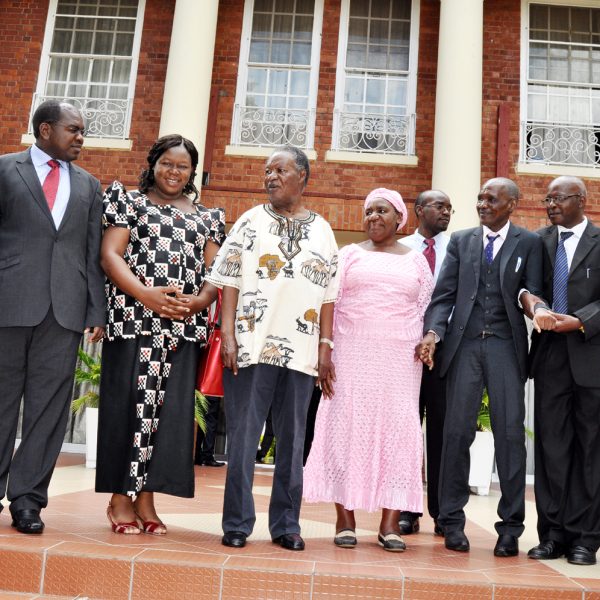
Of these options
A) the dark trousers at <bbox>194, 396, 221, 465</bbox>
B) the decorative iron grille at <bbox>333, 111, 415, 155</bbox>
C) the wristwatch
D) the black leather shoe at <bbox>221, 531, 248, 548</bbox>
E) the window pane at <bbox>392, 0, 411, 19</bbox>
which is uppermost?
the window pane at <bbox>392, 0, 411, 19</bbox>

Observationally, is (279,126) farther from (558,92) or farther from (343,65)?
(558,92)

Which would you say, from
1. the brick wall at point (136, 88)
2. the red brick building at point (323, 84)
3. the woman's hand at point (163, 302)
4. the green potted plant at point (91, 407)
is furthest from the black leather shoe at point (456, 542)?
the brick wall at point (136, 88)

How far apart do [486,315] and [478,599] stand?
1.38 metres

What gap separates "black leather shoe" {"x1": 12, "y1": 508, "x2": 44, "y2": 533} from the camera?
10.4 feet

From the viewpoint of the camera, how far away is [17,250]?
3326mm

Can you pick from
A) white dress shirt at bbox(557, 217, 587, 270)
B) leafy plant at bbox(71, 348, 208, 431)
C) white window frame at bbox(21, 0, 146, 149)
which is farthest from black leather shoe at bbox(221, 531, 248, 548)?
white window frame at bbox(21, 0, 146, 149)

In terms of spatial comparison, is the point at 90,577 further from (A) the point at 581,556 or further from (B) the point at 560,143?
(B) the point at 560,143

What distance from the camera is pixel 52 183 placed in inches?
137

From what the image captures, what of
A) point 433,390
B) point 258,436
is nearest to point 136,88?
point 433,390

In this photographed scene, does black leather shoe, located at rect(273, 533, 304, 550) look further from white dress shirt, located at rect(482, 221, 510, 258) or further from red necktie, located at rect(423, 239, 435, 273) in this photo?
red necktie, located at rect(423, 239, 435, 273)

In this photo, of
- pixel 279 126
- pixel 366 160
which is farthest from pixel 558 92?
pixel 279 126

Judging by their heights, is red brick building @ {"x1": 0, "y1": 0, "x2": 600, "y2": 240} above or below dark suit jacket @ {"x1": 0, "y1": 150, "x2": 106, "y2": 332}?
above

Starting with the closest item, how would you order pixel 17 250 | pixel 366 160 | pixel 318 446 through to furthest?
pixel 17 250 < pixel 318 446 < pixel 366 160

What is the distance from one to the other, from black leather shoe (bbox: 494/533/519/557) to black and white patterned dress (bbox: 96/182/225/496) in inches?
56.5
